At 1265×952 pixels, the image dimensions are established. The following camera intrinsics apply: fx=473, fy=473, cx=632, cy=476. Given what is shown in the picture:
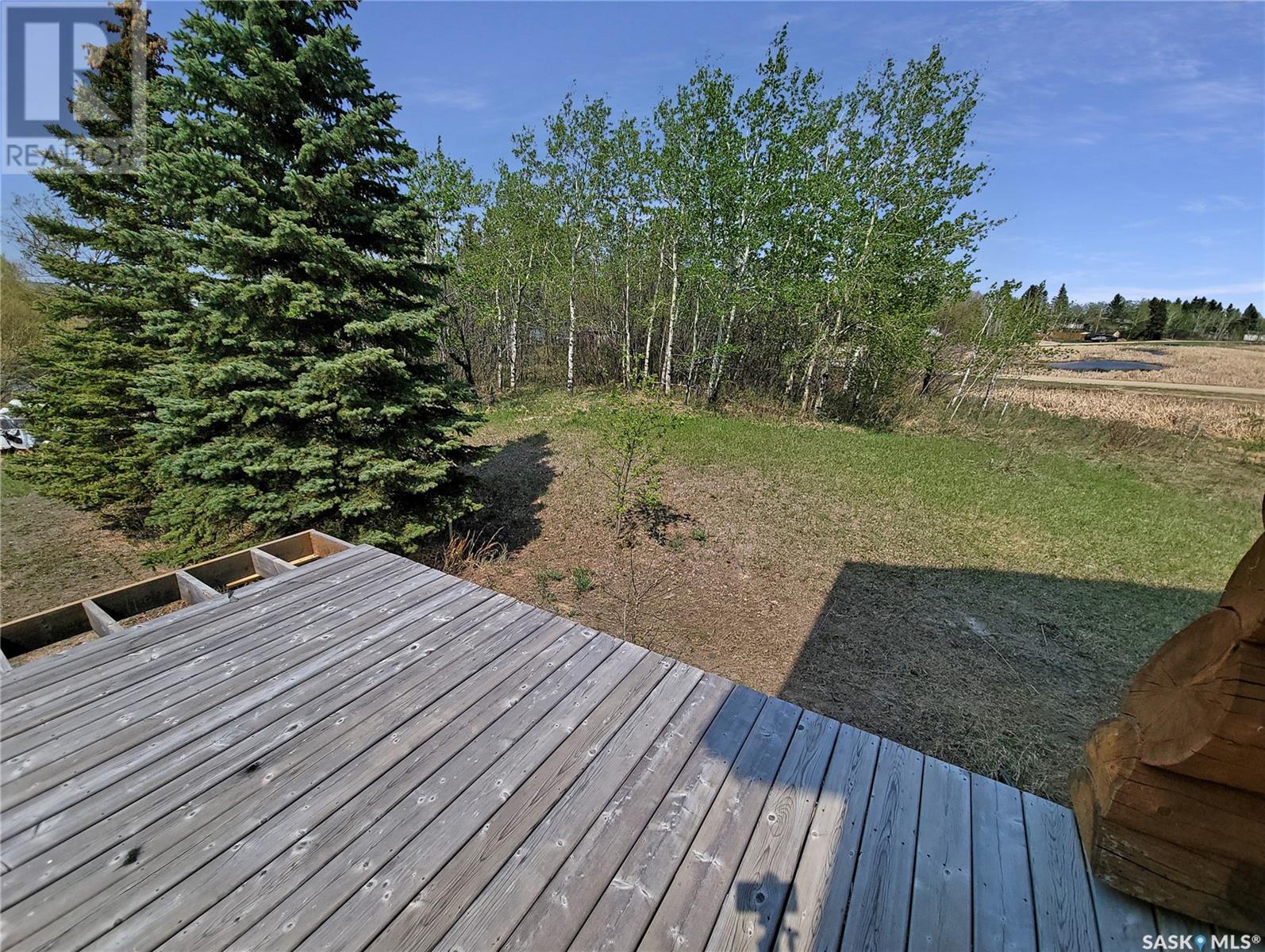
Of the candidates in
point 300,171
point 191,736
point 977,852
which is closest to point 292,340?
point 300,171

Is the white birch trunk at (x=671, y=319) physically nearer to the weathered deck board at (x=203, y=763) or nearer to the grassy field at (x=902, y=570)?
the grassy field at (x=902, y=570)

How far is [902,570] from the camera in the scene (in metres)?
6.35

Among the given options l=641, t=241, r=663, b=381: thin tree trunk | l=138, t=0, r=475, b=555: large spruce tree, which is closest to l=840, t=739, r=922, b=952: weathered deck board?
l=138, t=0, r=475, b=555: large spruce tree

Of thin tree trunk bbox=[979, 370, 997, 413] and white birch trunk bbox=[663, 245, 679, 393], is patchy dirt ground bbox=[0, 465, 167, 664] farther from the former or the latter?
thin tree trunk bbox=[979, 370, 997, 413]

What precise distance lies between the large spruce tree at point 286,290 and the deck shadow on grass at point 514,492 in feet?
4.91

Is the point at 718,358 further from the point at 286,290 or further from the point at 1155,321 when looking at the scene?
the point at 1155,321

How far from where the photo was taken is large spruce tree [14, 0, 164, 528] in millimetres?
5824

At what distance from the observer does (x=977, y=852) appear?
63.0 inches

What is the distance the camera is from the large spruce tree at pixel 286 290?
4.02m

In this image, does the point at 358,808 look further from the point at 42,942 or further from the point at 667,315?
the point at 667,315

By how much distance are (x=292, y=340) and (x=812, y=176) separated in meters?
13.0

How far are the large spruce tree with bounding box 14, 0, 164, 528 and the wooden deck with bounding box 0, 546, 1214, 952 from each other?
19.2ft

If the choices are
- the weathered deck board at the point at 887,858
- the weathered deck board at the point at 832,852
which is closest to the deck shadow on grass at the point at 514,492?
the weathered deck board at the point at 832,852

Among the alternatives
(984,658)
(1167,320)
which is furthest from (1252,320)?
(984,658)
